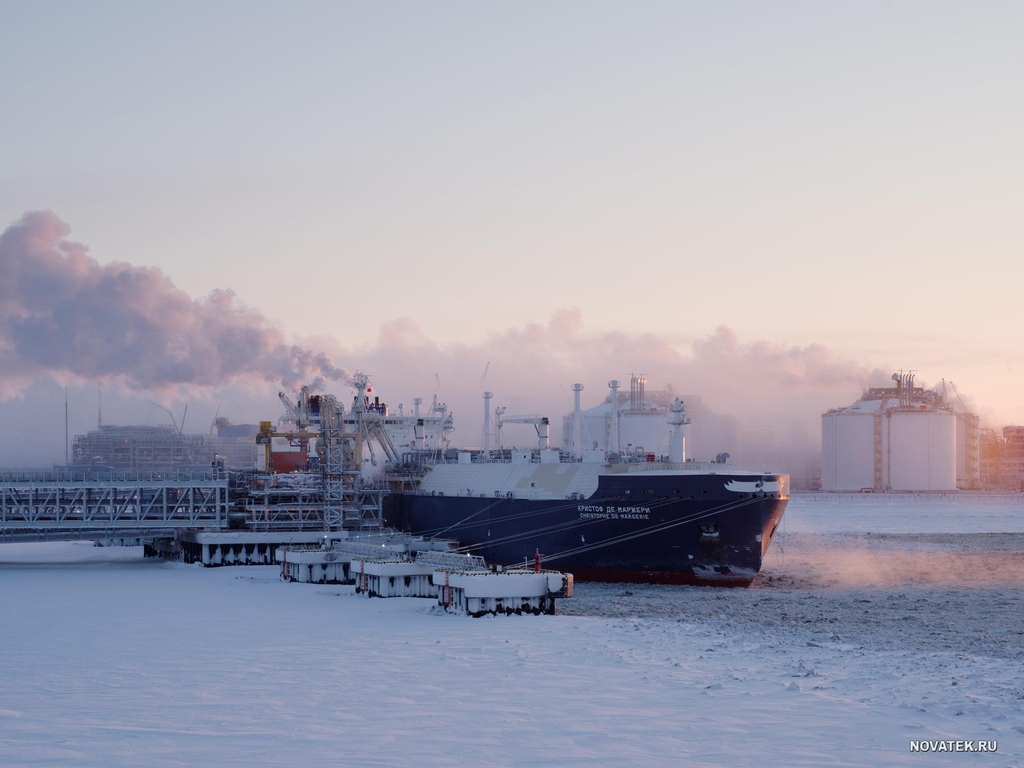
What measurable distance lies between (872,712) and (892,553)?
52731 millimetres

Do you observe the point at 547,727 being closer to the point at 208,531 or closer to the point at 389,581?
the point at 389,581

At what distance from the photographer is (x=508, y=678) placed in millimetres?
24609

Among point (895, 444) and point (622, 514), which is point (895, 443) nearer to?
point (895, 444)

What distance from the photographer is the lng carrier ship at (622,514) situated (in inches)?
1838

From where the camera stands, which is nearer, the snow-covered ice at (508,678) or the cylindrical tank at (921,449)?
the snow-covered ice at (508,678)

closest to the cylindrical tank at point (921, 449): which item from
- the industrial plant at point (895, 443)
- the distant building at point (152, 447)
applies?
the industrial plant at point (895, 443)

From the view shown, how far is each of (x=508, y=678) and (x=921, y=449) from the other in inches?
5561

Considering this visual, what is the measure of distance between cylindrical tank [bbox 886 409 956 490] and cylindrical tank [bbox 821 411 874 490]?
380 cm

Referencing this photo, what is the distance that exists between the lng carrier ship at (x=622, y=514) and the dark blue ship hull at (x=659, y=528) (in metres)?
0.05

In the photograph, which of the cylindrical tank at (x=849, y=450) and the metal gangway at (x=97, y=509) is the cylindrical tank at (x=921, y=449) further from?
the metal gangway at (x=97, y=509)

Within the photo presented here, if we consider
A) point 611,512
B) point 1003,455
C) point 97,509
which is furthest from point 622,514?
point 1003,455

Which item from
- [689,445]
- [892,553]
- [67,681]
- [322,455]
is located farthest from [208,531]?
[689,445]

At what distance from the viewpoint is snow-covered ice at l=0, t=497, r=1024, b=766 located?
18609 millimetres

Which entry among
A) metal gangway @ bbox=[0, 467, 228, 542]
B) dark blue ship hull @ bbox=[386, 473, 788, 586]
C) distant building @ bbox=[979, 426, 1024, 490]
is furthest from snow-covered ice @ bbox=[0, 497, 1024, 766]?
distant building @ bbox=[979, 426, 1024, 490]
